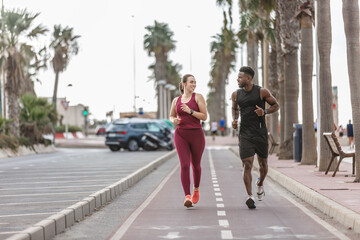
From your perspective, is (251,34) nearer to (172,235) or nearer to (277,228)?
(277,228)

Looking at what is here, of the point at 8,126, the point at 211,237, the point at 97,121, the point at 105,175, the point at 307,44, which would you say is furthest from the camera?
the point at 97,121

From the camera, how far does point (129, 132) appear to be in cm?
4272

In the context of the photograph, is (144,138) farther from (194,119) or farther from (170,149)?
(194,119)

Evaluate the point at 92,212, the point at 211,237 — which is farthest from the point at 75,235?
the point at 92,212

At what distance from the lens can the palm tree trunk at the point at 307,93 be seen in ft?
76.2

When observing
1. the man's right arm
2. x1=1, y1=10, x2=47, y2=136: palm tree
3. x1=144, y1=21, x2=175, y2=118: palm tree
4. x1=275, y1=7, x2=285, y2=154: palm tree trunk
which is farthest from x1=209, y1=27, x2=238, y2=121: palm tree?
the man's right arm

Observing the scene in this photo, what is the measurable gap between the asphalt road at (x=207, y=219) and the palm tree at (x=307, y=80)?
7828mm

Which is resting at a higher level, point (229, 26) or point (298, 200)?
point (229, 26)

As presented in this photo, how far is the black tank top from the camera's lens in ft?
40.1

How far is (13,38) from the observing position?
145 feet

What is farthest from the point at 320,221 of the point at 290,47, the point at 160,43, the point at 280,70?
the point at 160,43

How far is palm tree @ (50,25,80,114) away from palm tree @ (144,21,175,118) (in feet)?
59.2

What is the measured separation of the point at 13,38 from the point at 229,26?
51.6ft

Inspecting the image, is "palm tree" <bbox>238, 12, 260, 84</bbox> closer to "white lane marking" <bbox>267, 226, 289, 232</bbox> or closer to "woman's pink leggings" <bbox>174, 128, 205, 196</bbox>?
"woman's pink leggings" <bbox>174, 128, 205, 196</bbox>
